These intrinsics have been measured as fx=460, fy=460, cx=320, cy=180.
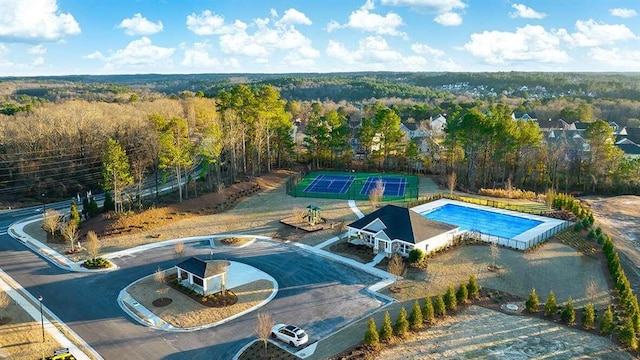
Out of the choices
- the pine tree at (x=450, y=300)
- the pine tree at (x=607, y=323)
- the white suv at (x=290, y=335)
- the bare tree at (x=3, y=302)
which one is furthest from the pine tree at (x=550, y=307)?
the bare tree at (x=3, y=302)

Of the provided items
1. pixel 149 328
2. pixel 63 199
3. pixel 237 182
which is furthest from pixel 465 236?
pixel 63 199

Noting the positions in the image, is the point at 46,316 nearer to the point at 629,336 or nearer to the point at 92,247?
the point at 92,247

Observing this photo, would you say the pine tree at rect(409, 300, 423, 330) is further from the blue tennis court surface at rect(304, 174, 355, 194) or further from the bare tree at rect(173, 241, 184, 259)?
the blue tennis court surface at rect(304, 174, 355, 194)

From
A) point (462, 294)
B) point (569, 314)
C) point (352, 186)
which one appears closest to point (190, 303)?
point (462, 294)

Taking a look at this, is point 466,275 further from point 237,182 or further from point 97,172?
point 97,172

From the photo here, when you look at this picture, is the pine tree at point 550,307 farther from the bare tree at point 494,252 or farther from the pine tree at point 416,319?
the pine tree at point 416,319

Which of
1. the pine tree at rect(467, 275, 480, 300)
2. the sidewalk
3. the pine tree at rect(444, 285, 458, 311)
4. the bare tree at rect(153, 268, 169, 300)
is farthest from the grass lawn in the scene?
the pine tree at rect(467, 275, 480, 300)
